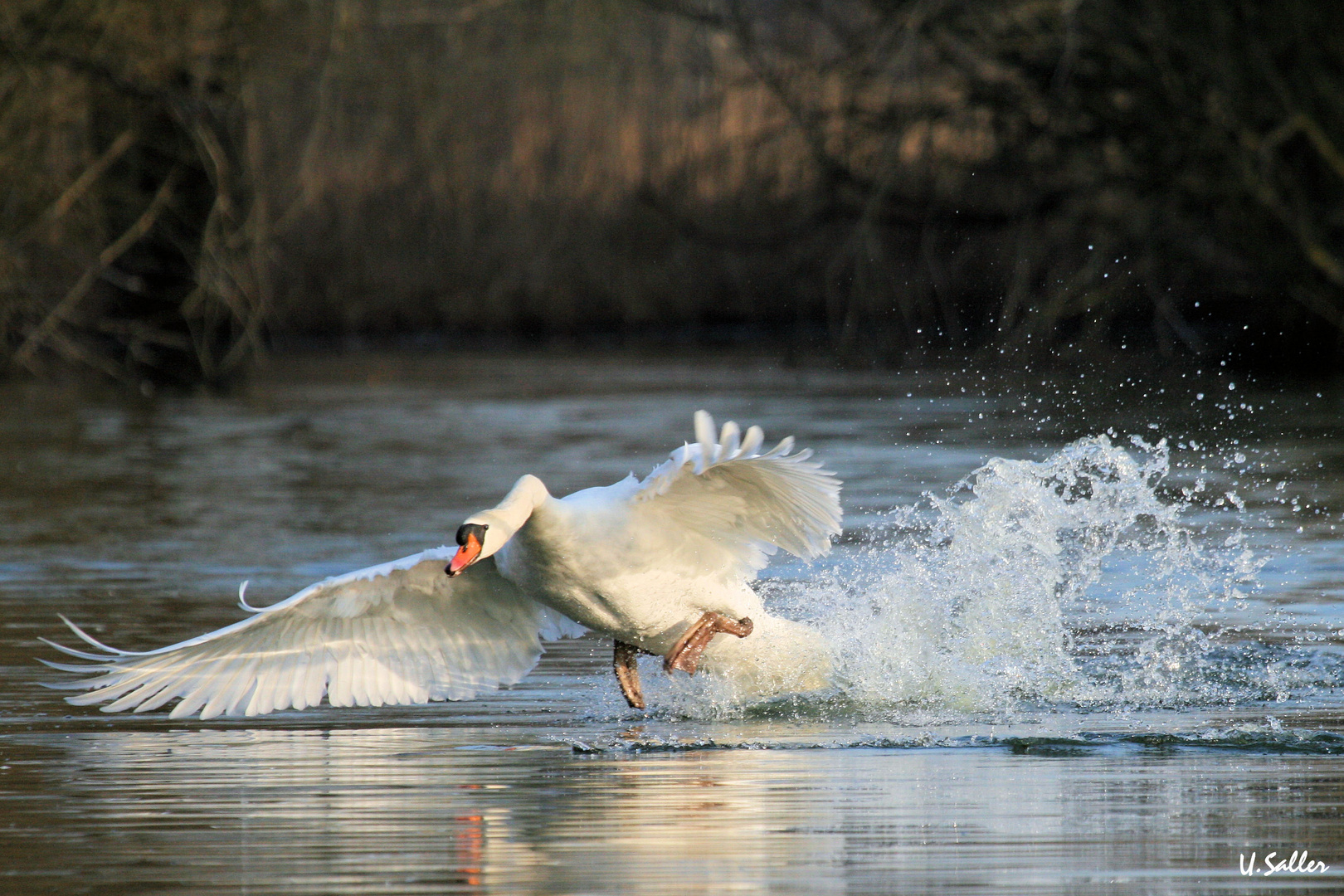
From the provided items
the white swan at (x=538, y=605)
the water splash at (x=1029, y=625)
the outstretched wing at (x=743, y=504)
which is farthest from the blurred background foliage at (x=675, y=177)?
the white swan at (x=538, y=605)

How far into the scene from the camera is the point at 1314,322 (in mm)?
21547

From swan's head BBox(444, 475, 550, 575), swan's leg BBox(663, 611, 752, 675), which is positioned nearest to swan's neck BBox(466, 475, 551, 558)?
swan's head BBox(444, 475, 550, 575)

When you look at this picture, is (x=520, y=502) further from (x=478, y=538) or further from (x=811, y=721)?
(x=811, y=721)

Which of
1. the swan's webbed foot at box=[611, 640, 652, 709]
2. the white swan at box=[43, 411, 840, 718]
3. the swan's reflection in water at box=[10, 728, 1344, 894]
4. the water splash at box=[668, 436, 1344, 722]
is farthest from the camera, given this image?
the swan's webbed foot at box=[611, 640, 652, 709]

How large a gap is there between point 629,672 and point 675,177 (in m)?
17.1

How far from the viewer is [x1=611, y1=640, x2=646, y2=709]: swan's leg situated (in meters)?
7.75

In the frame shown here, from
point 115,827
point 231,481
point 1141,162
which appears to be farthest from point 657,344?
point 115,827

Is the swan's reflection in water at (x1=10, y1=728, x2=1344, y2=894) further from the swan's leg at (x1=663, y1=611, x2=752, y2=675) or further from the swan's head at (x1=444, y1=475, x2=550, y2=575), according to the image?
the swan's leg at (x1=663, y1=611, x2=752, y2=675)

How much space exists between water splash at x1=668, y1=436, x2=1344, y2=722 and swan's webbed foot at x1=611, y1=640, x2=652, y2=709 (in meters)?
0.24

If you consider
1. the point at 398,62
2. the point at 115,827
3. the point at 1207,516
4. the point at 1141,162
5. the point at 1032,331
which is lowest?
the point at 115,827

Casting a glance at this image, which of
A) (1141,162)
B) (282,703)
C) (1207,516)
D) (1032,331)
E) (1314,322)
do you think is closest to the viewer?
(282,703)

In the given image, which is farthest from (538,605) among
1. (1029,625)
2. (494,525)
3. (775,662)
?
(1029,625)

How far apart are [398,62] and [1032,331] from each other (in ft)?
25.8

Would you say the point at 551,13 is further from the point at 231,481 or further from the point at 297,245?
the point at 231,481
